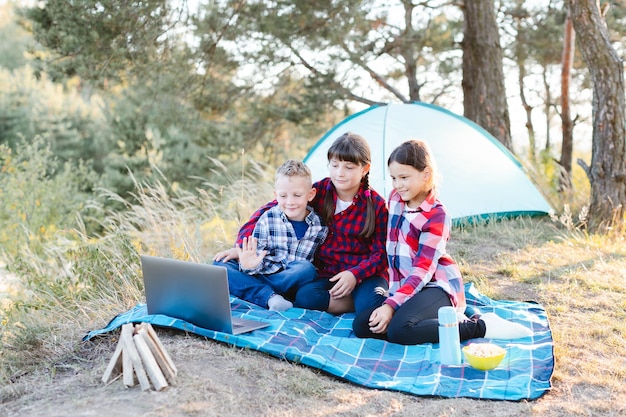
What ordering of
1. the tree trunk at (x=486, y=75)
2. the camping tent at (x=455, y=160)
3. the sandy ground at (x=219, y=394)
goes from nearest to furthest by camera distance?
the sandy ground at (x=219, y=394) → the camping tent at (x=455, y=160) → the tree trunk at (x=486, y=75)

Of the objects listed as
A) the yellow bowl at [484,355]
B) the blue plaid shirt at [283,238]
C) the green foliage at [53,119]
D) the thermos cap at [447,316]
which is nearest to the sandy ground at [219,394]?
the yellow bowl at [484,355]

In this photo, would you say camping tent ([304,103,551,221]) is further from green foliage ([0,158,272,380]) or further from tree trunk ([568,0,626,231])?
green foliage ([0,158,272,380])

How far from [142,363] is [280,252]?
1.35 m

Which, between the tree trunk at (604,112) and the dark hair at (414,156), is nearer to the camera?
the dark hair at (414,156)

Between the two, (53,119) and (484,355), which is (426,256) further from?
(53,119)

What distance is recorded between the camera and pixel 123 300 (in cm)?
400

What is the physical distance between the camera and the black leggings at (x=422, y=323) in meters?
3.05

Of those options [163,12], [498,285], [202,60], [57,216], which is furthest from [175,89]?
[498,285]

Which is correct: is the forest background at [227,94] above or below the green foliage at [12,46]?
below

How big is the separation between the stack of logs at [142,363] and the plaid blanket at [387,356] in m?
0.47

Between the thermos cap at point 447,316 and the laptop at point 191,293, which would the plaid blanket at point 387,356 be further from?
the thermos cap at point 447,316

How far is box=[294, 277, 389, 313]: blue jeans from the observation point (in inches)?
134

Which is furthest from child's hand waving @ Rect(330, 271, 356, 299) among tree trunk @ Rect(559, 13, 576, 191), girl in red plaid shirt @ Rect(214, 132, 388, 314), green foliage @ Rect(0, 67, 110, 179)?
green foliage @ Rect(0, 67, 110, 179)

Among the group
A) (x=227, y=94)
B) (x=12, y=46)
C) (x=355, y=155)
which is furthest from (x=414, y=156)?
(x=12, y=46)
